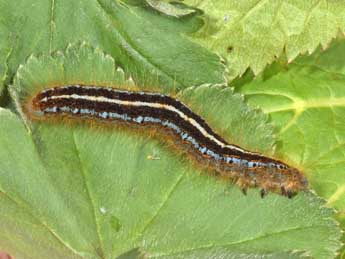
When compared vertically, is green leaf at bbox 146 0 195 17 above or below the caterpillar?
above

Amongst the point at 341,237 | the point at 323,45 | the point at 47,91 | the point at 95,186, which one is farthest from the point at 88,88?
the point at 341,237

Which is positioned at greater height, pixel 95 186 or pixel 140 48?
pixel 140 48

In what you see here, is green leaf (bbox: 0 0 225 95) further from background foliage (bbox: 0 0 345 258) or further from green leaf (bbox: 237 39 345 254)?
green leaf (bbox: 237 39 345 254)

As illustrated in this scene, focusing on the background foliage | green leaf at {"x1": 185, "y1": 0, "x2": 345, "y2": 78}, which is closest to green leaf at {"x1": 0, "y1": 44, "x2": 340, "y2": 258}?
the background foliage

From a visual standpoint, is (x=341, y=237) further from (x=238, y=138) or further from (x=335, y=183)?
(x=238, y=138)

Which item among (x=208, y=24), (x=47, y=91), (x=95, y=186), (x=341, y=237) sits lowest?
(x=341, y=237)

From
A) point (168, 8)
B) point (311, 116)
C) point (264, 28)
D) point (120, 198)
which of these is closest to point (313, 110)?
point (311, 116)

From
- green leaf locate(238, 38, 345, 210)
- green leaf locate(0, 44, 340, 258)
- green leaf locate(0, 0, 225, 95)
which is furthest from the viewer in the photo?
green leaf locate(238, 38, 345, 210)

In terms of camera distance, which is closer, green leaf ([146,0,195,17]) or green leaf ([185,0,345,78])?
green leaf ([146,0,195,17])
